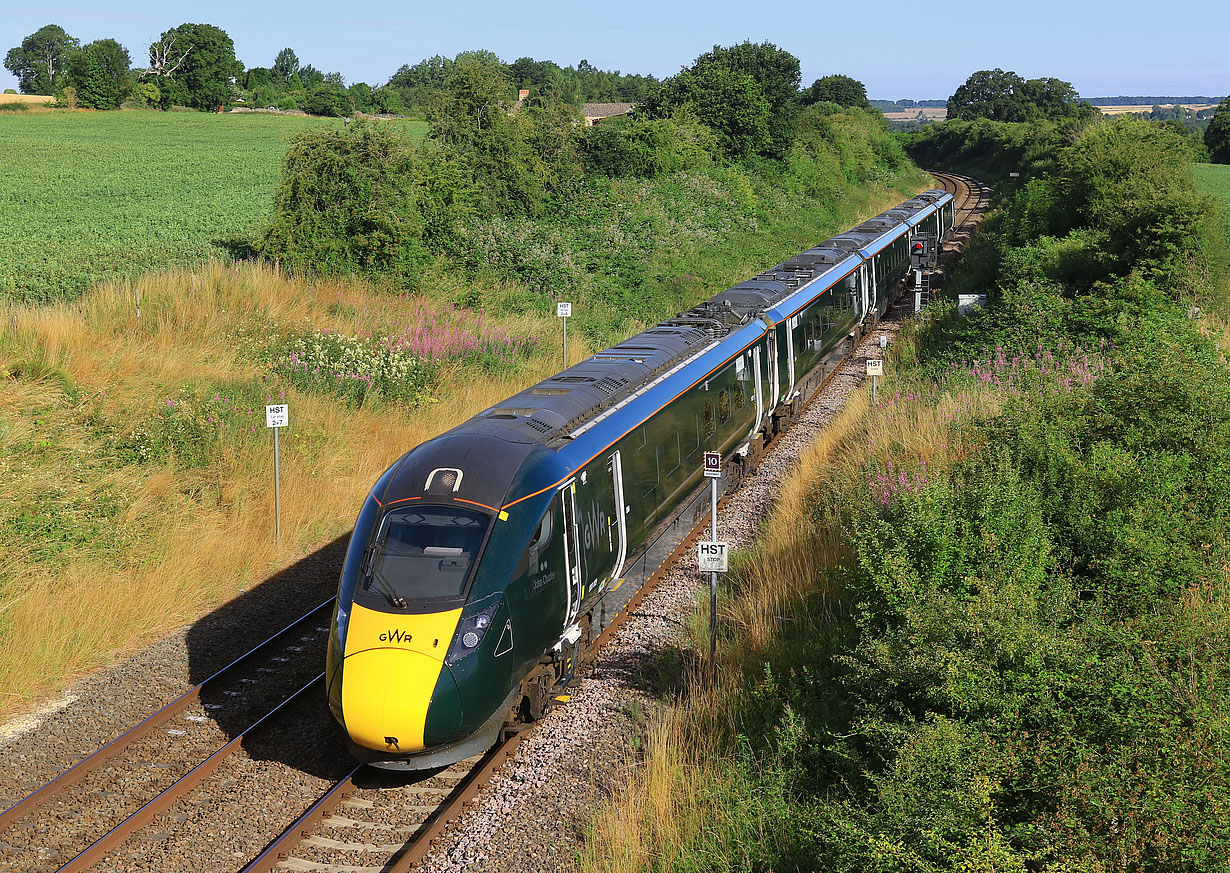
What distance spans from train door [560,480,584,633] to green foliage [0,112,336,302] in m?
15.1

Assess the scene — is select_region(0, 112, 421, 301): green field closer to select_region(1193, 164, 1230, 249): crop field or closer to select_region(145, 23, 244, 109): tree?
select_region(1193, 164, 1230, 249): crop field

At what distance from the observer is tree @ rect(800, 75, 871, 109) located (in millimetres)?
114938

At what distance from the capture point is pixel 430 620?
7875 mm

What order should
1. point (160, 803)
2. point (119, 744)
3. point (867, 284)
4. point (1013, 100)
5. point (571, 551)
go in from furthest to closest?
1. point (1013, 100)
2. point (867, 284)
3. point (571, 551)
4. point (119, 744)
5. point (160, 803)

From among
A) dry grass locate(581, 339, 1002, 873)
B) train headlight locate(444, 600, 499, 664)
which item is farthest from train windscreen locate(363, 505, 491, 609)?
dry grass locate(581, 339, 1002, 873)

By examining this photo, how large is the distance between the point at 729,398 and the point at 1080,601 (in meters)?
7.88

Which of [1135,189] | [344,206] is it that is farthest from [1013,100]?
[344,206]

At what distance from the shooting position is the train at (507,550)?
7.80 metres

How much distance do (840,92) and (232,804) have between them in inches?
4707

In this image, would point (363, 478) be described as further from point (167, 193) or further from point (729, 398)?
point (167, 193)

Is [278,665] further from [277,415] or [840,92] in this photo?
[840,92]

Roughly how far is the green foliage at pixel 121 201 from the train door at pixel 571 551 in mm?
15119

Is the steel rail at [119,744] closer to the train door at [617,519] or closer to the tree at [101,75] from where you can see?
the train door at [617,519]

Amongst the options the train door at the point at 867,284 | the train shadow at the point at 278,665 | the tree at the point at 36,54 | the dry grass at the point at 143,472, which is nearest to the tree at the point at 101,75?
the tree at the point at 36,54
